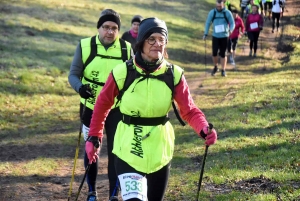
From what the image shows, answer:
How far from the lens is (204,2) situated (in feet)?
130

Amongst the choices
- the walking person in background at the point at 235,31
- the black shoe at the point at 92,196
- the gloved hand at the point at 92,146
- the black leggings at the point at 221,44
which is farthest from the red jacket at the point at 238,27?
the gloved hand at the point at 92,146

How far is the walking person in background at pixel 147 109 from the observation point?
4535mm

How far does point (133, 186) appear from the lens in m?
4.41

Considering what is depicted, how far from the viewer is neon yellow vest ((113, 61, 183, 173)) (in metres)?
4.54

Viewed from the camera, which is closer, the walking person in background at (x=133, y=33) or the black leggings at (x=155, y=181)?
the black leggings at (x=155, y=181)

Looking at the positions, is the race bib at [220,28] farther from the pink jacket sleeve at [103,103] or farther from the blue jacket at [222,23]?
the pink jacket sleeve at [103,103]

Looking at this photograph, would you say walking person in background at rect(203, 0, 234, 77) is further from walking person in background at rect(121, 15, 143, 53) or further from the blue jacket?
walking person in background at rect(121, 15, 143, 53)

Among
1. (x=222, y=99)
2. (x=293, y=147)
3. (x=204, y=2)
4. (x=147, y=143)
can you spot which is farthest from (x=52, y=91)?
(x=204, y=2)

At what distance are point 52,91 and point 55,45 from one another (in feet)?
14.1

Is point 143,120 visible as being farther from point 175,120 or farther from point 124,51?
point 175,120

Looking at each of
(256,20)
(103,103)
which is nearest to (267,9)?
(256,20)

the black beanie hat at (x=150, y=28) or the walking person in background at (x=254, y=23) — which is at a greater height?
the black beanie hat at (x=150, y=28)

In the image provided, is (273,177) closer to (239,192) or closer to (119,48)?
→ (239,192)

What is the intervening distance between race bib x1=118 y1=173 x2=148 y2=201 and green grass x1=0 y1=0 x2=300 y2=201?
7.86 ft
